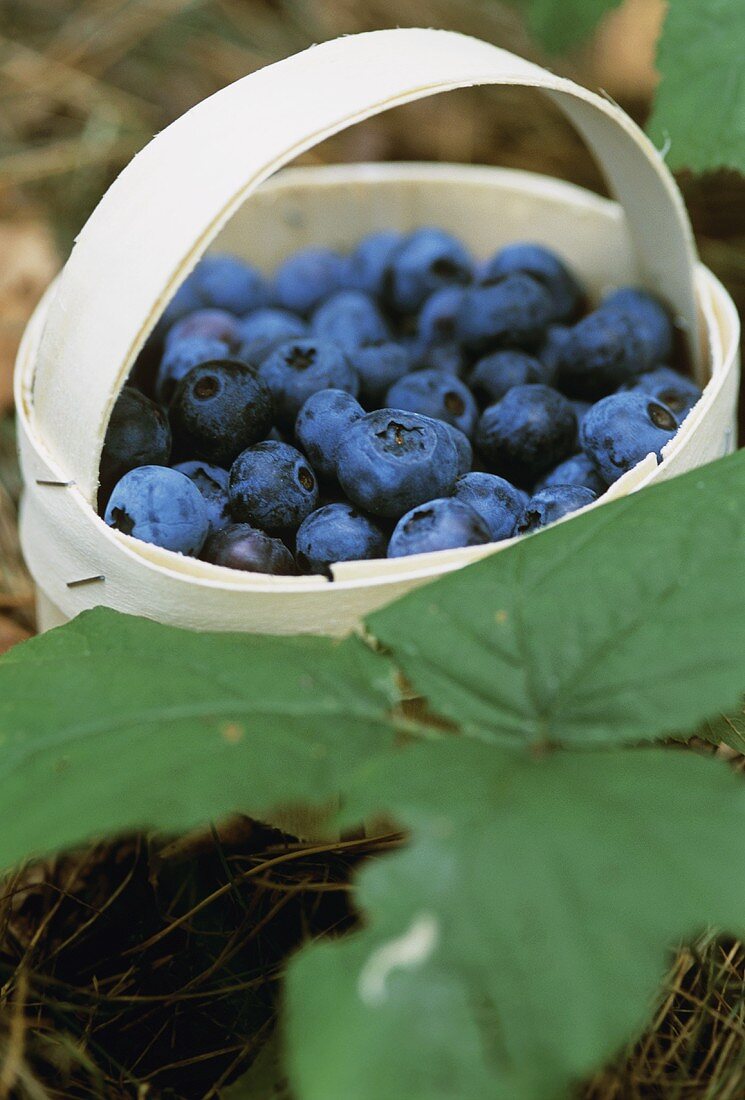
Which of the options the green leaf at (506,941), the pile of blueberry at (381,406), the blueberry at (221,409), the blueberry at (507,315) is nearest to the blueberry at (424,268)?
the pile of blueberry at (381,406)

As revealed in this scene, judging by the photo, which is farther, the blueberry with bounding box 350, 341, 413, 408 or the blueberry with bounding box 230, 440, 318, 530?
the blueberry with bounding box 350, 341, 413, 408

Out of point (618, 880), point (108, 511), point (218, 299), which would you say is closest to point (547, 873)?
point (618, 880)

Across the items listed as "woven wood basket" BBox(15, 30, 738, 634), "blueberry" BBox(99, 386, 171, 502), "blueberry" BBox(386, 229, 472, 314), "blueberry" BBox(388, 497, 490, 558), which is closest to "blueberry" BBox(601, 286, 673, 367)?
"woven wood basket" BBox(15, 30, 738, 634)

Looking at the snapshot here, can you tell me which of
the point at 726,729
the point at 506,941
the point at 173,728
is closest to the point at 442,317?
the point at 726,729

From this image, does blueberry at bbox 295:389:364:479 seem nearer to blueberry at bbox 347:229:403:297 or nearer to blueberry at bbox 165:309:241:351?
blueberry at bbox 165:309:241:351

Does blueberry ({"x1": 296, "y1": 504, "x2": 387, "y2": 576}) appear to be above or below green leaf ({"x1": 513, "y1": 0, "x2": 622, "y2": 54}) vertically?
below

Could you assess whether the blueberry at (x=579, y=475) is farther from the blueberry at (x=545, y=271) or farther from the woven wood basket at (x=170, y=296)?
the blueberry at (x=545, y=271)

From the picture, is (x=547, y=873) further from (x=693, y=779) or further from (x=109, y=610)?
(x=109, y=610)
